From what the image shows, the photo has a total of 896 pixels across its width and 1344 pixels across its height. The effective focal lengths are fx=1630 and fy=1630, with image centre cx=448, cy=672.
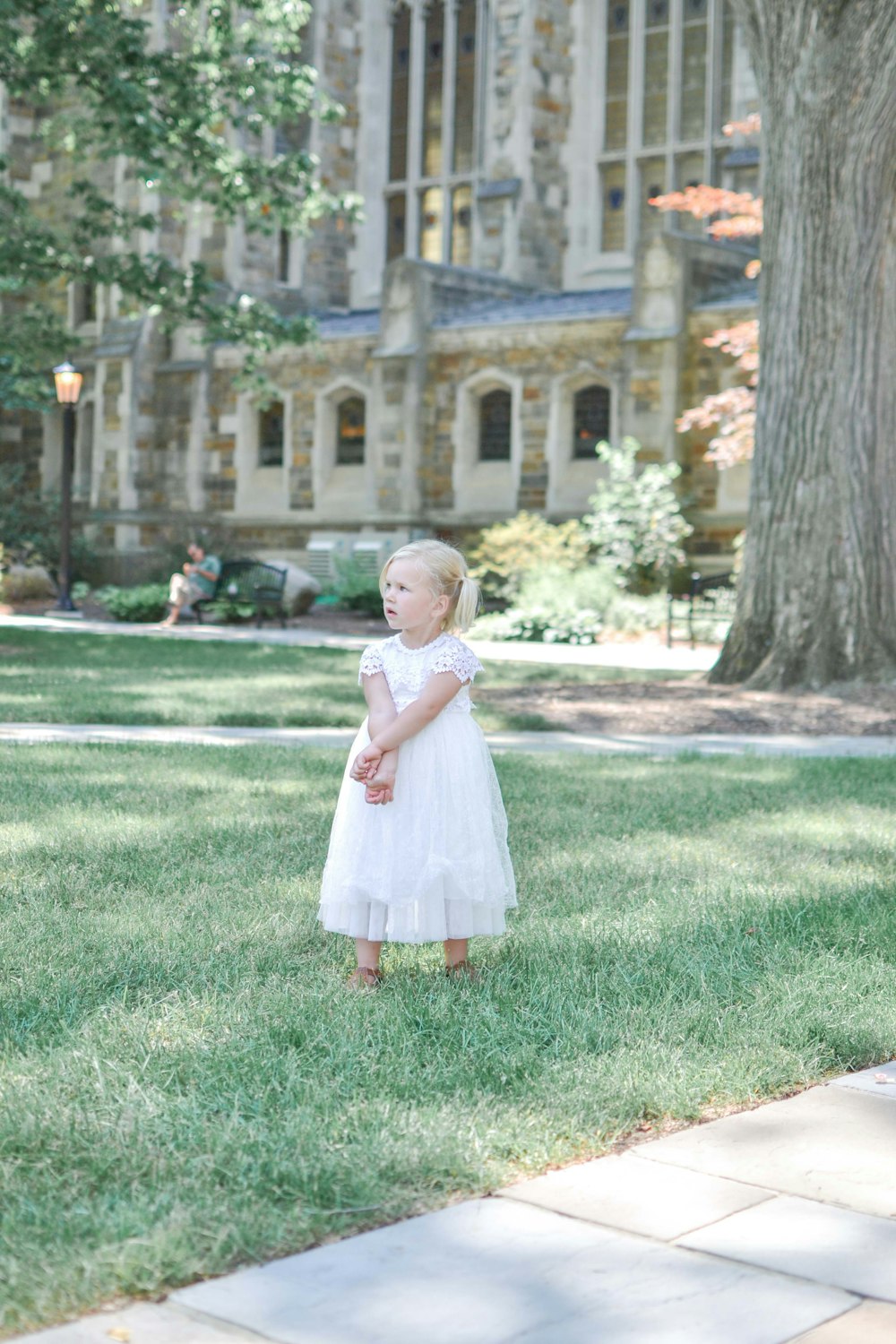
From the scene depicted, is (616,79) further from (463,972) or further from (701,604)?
(463,972)

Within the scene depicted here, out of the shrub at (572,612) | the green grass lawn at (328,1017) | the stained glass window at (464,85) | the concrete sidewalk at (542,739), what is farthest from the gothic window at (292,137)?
the green grass lawn at (328,1017)

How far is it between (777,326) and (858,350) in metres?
0.62

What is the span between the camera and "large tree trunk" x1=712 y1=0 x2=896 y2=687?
39.0ft

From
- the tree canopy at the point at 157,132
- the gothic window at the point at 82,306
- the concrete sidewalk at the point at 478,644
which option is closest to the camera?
the tree canopy at the point at 157,132

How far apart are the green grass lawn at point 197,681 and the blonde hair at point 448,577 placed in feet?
19.6

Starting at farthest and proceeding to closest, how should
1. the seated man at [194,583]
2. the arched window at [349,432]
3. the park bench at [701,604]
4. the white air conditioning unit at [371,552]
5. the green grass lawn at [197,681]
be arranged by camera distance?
the arched window at [349,432], the white air conditioning unit at [371,552], the seated man at [194,583], the park bench at [701,604], the green grass lawn at [197,681]

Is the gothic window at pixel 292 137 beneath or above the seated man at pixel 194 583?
above

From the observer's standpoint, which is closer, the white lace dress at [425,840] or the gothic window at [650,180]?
the white lace dress at [425,840]

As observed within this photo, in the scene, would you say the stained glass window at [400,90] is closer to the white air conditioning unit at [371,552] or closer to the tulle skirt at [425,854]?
the white air conditioning unit at [371,552]

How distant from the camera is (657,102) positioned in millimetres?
28688

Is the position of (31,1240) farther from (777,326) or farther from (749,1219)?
(777,326)

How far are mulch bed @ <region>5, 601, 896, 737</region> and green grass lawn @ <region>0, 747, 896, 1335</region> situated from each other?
3590 millimetres

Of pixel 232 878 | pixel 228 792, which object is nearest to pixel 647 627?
pixel 228 792

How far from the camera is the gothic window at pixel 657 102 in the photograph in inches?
1084
